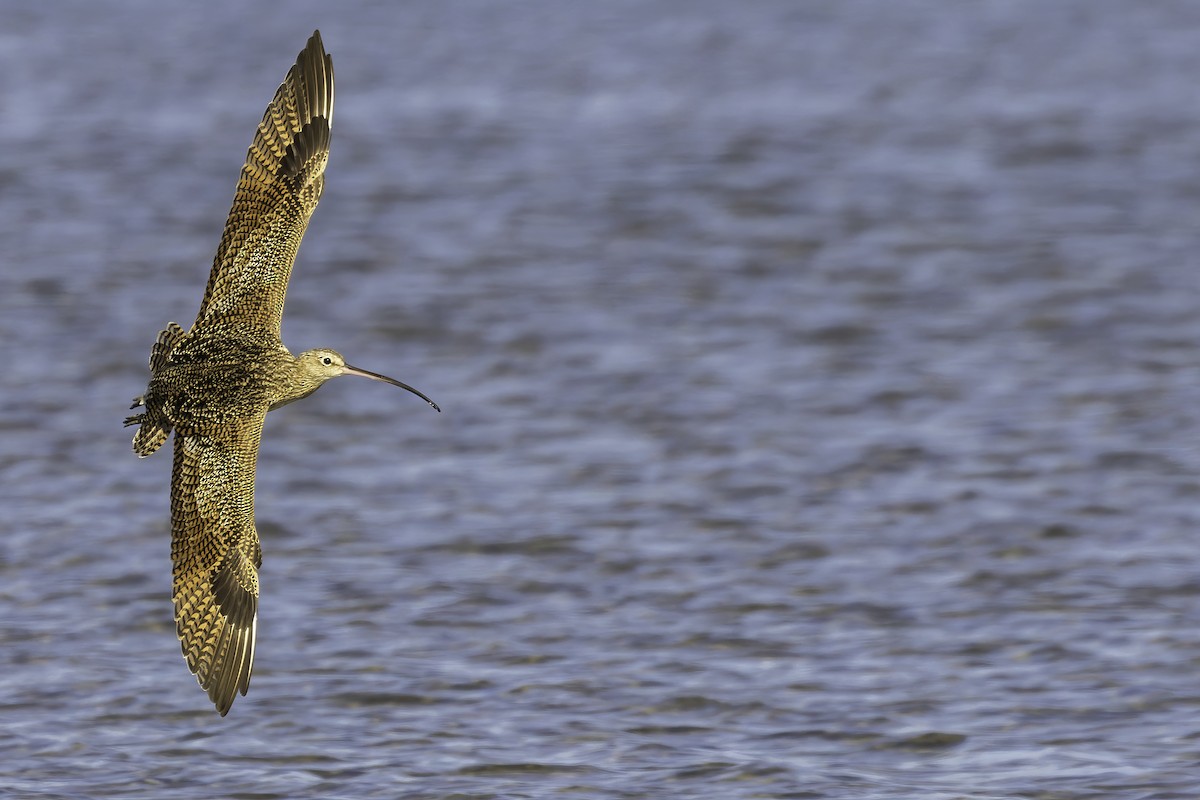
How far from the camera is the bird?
6.96m

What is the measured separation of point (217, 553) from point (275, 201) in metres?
1.17

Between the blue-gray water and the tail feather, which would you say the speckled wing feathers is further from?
the blue-gray water

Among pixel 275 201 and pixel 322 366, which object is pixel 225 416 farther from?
pixel 275 201

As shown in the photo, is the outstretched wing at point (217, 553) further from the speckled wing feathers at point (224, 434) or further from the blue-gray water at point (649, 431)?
the blue-gray water at point (649, 431)

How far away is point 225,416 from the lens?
699cm

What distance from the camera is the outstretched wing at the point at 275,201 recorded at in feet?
23.2

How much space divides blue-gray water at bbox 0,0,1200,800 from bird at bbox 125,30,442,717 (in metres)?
1.28

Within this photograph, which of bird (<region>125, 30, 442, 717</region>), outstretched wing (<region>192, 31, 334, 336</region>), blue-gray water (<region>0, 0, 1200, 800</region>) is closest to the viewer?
bird (<region>125, 30, 442, 717</region>)

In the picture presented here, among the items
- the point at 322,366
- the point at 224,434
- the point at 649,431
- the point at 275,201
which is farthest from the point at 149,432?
the point at 649,431

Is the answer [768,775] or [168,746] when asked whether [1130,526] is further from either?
[168,746]

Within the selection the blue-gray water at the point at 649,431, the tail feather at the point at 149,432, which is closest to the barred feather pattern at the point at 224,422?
the tail feather at the point at 149,432

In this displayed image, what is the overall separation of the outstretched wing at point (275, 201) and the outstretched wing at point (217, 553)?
38 cm

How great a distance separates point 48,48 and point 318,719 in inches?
626

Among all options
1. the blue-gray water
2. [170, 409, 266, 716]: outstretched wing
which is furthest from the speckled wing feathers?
the blue-gray water
